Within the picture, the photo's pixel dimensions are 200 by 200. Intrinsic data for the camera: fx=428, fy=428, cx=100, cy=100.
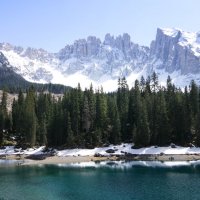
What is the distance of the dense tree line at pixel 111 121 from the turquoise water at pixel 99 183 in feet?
96.9

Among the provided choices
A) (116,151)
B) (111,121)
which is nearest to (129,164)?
(116,151)

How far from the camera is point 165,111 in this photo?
467 feet

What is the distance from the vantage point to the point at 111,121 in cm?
14962

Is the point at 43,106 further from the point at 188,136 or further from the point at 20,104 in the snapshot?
the point at 188,136

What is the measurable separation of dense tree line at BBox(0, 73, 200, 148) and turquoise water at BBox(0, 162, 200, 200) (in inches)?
1163

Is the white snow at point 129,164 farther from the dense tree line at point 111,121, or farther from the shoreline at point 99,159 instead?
the dense tree line at point 111,121

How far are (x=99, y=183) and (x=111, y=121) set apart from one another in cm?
6150

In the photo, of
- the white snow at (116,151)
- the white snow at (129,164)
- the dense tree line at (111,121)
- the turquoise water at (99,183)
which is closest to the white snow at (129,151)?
the white snow at (116,151)

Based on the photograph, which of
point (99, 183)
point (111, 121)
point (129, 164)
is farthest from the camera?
point (111, 121)

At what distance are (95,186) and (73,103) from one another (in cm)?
7100

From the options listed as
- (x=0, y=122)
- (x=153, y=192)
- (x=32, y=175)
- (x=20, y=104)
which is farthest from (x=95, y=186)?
(x=20, y=104)

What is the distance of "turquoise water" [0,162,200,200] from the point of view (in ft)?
247

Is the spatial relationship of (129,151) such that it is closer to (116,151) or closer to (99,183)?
(116,151)

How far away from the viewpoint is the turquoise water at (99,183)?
75375 mm
